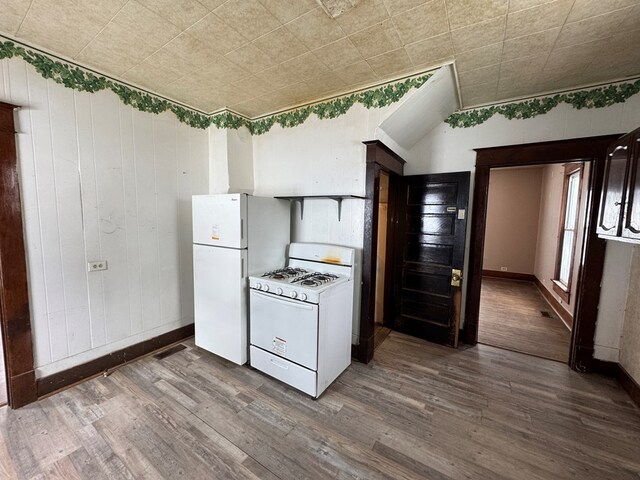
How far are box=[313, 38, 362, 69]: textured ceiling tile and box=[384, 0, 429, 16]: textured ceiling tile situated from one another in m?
0.37

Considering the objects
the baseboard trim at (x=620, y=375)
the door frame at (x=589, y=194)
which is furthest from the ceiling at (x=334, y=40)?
the baseboard trim at (x=620, y=375)

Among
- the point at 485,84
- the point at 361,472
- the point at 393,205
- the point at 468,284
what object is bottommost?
the point at 361,472

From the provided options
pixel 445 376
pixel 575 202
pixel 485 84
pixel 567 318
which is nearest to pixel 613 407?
pixel 445 376

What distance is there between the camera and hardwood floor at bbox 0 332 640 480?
62.1 inches

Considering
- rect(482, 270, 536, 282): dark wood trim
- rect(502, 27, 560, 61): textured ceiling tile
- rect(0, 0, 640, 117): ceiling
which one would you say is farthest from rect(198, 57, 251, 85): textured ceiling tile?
rect(482, 270, 536, 282): dark wood trim

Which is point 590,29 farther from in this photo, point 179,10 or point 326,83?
point 179,10

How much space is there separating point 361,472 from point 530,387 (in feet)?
5.92

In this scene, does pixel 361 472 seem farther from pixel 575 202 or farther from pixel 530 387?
pixel 575 202

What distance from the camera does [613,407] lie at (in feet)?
6.81

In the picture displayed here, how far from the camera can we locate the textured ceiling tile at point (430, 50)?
186 centimetres

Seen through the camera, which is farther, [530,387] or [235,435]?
[530,387]

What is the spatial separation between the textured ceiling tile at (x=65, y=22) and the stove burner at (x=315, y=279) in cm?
219

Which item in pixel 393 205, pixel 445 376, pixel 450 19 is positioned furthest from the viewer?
pixel 393 205

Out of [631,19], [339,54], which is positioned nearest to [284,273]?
[339,54]
